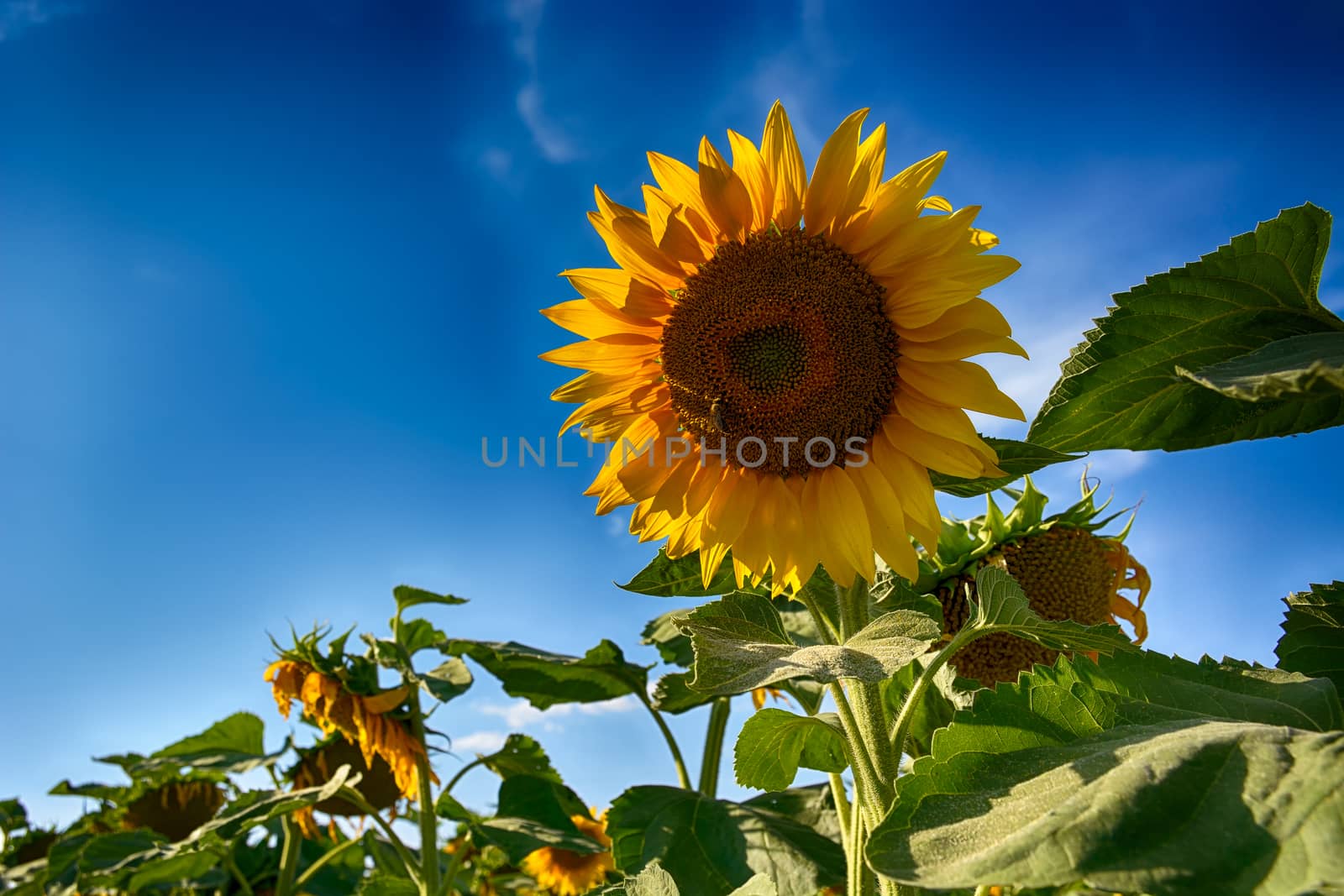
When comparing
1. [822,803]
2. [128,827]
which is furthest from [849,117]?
[128,827]

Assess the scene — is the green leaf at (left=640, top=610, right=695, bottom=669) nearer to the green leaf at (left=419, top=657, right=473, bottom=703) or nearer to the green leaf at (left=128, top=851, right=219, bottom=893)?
the green leaf at (left=419, top=657, right=473, bottom=703)

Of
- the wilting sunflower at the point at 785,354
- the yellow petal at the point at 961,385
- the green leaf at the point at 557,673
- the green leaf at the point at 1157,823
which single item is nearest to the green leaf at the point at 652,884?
the wilting sunflower at the point at 785,354

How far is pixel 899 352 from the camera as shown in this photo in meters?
1.86

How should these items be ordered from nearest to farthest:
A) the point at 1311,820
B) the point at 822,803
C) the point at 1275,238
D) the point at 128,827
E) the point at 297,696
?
the point at 1311,820 < the point at 1275,238 < the point at 822,803 < the point at 297,696 < the point at 128,827

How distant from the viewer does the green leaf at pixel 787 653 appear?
121 cm

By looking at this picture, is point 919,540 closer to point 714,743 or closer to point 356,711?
point 714,743

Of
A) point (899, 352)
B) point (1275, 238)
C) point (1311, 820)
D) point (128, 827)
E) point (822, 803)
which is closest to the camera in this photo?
point (1311, 820)

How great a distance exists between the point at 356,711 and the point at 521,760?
2.38ft

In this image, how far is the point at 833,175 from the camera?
1.78 m

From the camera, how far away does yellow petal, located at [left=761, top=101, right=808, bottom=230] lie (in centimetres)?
179

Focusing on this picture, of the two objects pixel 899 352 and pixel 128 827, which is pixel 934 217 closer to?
pixel 899 352

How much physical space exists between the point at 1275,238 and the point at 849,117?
29.5 inches

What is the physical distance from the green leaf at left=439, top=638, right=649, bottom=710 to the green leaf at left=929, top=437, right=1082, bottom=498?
1832mm

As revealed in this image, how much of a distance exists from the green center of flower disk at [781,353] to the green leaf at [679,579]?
9.2 inches
